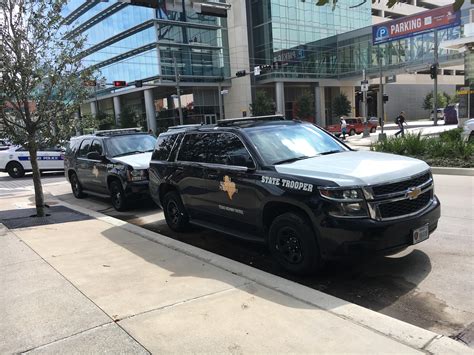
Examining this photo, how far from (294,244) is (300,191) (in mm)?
661

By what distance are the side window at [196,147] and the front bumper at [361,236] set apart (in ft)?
8.60

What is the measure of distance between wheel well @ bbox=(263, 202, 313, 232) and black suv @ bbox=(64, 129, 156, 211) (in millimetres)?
4995

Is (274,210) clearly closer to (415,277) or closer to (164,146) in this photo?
(415,277)

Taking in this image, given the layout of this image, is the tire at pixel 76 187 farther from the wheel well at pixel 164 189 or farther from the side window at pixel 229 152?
the side window at pixel 229 152

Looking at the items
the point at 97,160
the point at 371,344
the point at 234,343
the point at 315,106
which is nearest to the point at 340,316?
the point at 371,344

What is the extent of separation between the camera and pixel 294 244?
16.8ft

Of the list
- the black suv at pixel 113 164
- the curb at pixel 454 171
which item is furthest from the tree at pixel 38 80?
the curb at pixel 454 171

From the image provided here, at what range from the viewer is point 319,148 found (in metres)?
6.09

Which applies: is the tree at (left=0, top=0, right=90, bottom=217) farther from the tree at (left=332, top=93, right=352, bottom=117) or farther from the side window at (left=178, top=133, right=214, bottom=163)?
the tree at (left=332, top=93, right=352, bottom=117)

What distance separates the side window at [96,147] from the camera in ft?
36.6

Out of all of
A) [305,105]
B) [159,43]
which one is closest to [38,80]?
[159,43]

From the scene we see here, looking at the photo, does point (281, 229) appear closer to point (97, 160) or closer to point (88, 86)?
point (88, 86)

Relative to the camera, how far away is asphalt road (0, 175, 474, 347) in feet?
13.5

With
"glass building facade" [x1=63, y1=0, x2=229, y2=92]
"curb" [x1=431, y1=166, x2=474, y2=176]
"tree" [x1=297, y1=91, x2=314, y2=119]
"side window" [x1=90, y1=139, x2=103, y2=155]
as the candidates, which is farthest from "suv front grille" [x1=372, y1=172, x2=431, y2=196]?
"tree" [x1=297, y1=91, x2=314, y2=119]
